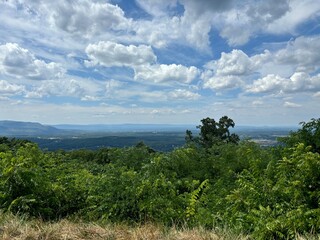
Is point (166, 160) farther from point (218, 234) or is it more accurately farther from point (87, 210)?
point (218, 234)

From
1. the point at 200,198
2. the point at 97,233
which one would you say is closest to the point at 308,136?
the point at 200,198

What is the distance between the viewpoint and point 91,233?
4.67 meters

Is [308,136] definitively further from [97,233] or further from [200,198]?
[97,233]

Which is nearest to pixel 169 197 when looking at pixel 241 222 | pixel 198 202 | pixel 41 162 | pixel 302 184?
pixel 198 202

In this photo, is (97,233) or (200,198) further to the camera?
(200,198)

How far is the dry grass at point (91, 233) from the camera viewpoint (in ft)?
14.2

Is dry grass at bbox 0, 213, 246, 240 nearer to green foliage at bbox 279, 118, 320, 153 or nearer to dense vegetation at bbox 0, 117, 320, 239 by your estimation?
dense vegetation at bbox 0, 117, 320, 239

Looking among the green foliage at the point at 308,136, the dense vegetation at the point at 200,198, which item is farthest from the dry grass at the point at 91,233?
the green foliage at the point at 308,136

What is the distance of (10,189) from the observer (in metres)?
6.61

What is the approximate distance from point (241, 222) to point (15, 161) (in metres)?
4.96

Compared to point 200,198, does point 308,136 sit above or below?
above

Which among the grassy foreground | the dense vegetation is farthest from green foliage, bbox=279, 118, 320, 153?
the grassy foreground

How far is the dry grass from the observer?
4.32 metres

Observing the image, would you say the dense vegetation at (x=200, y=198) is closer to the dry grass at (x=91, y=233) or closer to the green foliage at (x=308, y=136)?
the green foliage at (x=308, y=136)
